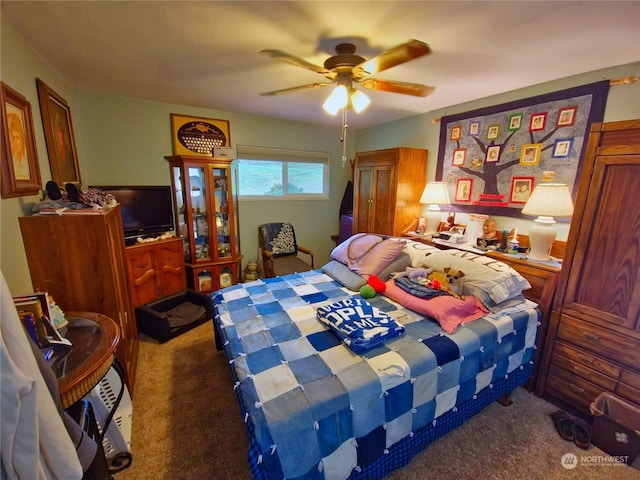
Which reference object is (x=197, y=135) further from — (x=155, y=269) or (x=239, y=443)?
(x=239, y=443)

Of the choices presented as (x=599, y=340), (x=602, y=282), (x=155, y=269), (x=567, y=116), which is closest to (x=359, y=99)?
(x=567, y=116)

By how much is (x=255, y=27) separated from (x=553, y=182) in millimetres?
2463

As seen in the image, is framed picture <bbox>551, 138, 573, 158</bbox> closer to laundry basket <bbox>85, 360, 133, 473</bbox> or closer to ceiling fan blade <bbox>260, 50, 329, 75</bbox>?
ceiling fan blade <bbox>260, 50, 329, 75</bbox>

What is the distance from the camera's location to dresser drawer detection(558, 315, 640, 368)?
1.58 meters

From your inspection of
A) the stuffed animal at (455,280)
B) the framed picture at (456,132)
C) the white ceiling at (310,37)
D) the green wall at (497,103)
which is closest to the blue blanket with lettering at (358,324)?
the stuffed animal at (455,280)

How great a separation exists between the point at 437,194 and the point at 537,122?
981 mm

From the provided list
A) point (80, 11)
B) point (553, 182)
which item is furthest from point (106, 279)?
point (553, 182)

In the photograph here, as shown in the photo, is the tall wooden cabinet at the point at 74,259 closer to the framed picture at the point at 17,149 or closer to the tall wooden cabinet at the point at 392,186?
the framed picture at the point at 17,149

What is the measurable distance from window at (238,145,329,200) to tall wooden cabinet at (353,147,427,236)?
92 cm

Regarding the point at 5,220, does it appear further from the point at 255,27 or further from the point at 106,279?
the point at 255,27

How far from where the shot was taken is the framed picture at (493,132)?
257 centimetres

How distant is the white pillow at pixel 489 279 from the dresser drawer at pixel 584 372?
501 mm

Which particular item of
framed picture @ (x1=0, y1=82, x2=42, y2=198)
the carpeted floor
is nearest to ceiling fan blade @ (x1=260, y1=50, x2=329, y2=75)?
framed picture @ (x1=0, y1=82, x2=42, y2=198)

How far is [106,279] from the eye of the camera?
1.71m
